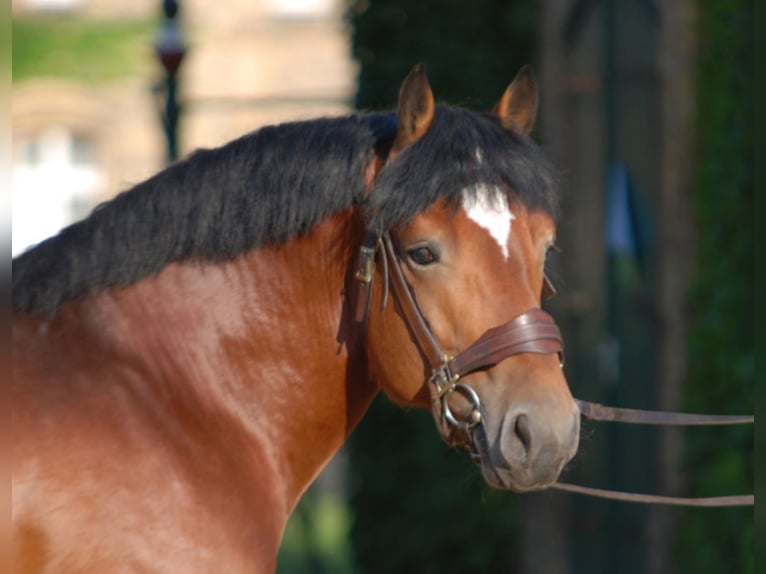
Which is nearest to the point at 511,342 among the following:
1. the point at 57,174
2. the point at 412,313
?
the point at 412,313

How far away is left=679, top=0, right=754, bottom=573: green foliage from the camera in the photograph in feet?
18.0

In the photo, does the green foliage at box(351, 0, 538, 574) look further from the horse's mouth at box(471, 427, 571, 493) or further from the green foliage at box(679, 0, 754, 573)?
the horse's mouth at box(471, 427, 571, 493)

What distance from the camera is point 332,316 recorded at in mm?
3189

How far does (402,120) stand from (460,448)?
0.80 metres

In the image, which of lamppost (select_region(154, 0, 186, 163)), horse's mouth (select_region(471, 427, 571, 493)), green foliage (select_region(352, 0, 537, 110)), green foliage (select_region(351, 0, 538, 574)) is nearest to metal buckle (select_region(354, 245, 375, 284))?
horse's mouth (select_region(471, 427, 571, 493))

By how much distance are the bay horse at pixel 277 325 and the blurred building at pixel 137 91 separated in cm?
1091

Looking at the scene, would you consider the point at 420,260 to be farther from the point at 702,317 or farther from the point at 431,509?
the point at 431,509

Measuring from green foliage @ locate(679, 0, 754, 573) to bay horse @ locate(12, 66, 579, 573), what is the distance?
2.55 meters

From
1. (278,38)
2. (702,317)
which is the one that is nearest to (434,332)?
(702,317)

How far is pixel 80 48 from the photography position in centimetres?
1570

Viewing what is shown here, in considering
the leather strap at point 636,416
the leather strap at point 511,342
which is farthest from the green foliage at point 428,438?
the leather strap at point 511,342

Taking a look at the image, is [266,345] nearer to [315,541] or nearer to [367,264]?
[367,264]

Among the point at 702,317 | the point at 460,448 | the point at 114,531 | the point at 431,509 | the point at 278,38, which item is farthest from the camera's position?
the point at 278,38

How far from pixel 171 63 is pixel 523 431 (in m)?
4.19
